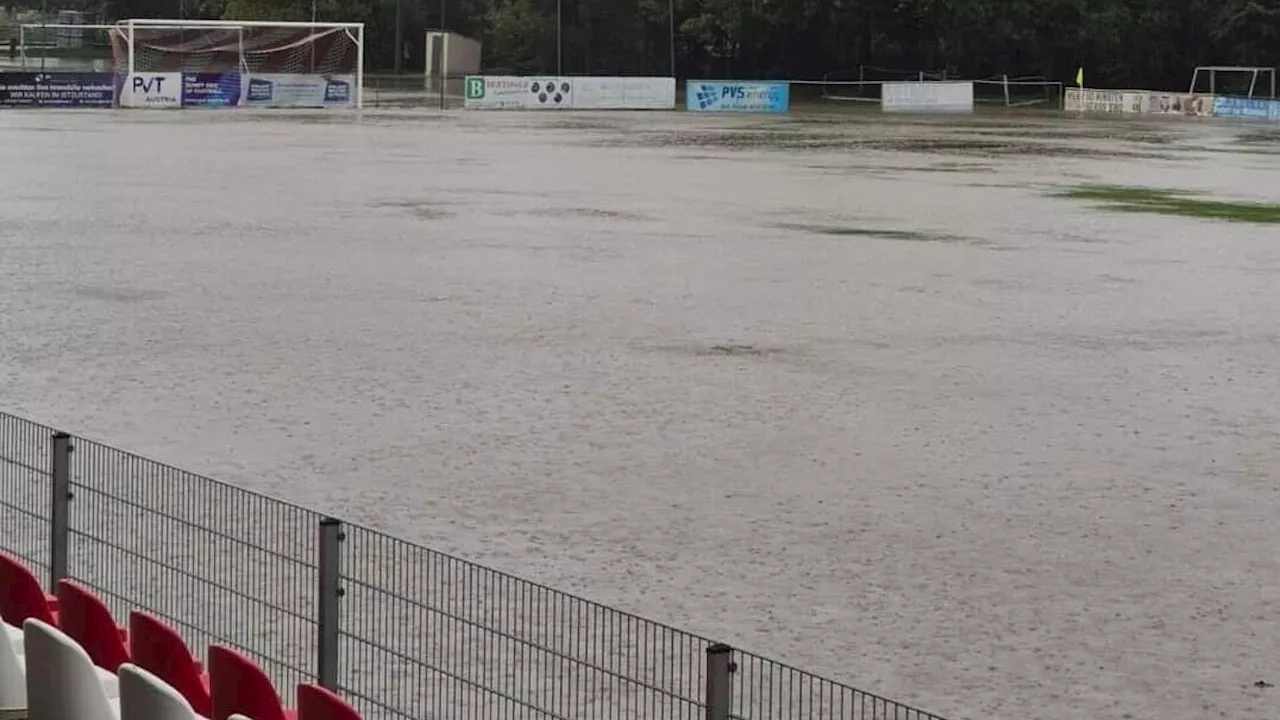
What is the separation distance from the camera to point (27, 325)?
2075 centimetres

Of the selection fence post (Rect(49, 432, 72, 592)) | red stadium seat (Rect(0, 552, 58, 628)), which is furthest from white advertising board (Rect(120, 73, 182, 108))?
red stadium seat (Rect(0, 552, 58, 628))

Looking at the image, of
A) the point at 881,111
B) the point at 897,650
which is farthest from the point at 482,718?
the point at 881,111

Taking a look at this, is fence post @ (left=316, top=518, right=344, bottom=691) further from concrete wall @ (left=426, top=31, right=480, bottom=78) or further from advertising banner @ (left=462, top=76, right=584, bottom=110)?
concrete wall @ (left=426, top=31, right=480, bottom=78)

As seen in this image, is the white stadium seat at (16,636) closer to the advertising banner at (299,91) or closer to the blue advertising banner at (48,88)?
the blue advertising banner at (48,88)

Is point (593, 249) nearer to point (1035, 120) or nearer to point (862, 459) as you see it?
point (862, 459)

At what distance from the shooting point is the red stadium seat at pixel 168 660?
6.92 m

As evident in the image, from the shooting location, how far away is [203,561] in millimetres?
11211

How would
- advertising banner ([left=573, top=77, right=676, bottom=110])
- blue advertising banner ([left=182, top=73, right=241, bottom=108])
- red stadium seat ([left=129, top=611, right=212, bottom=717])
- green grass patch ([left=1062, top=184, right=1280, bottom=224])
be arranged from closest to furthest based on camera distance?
red stadium seat ([left=129, top=611, right=212, bottom=717]), green grass patch ([left=1062, top=184, right=1280, bottom=224]), blue advertising banner ([left=182, top=73, right=241, bottom=108]), advertising banner ([left=573, top=77, right=676, bottom=110])

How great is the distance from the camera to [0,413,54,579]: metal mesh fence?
1126 centimetres

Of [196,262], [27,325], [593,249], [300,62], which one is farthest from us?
[300,62]

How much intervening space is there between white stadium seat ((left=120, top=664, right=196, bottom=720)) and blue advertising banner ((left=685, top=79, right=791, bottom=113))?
83.0 m

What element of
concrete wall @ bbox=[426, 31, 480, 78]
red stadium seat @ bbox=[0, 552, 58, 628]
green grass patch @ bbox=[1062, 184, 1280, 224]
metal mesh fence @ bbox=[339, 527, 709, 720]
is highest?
concrete wall @ bbox=[426, 31, 480, 78]

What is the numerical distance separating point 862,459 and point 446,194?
23639mm

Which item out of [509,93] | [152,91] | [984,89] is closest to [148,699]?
[152,91]
